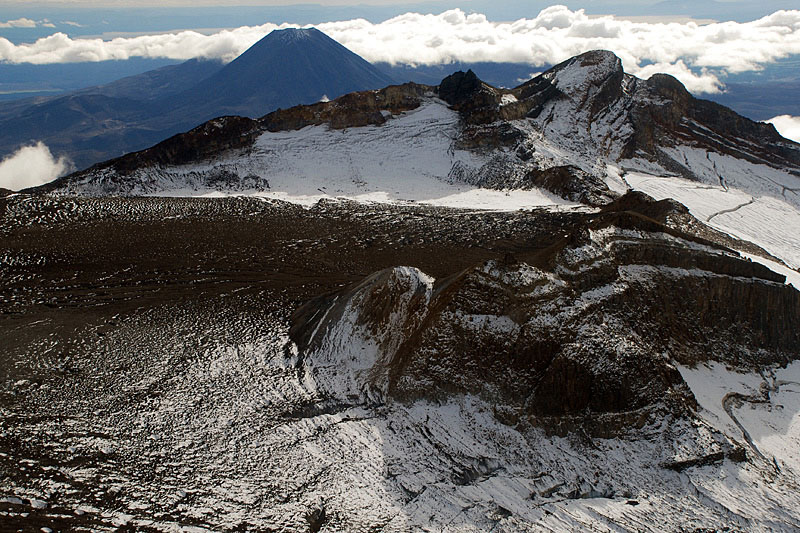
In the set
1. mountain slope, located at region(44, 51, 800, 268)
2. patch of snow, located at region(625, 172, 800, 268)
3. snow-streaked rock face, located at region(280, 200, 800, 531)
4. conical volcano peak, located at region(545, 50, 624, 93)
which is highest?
conical volcano peak, located at region(545, 50, 624, 93)

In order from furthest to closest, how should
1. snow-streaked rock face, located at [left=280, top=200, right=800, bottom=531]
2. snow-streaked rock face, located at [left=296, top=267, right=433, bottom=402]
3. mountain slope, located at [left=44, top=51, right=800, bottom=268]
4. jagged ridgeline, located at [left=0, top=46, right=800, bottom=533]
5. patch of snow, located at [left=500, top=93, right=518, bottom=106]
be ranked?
patch of snow, located at [left=500, top=93, right=518, bottom=106] < mountain slope, located at [left=44, top=51, right=800, bottom=268] < snow-streaked rock face, located at [left=296, top=267, right=433, bottom=402] < snow-streaked rock face, located at [left=280, top=200, right=800, bottom=531] < jagged ridgeline, located at [left=0, top=46, right=800, bottom=533]

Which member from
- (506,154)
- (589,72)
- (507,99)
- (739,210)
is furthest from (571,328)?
(589,72)

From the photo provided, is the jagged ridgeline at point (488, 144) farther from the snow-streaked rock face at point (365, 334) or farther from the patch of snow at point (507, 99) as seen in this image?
the snow-streaked rock face at point (365, 334)

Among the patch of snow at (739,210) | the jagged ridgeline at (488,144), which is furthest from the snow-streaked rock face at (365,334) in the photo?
the patch of snow at (739,210)

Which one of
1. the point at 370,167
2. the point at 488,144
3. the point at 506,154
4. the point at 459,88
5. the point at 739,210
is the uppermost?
the point at 459,88


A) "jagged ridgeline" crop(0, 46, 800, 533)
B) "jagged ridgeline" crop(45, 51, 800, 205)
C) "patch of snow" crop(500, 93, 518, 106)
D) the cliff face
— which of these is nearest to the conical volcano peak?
"jagged ridgeline" crop(45, 51, 800, 205)

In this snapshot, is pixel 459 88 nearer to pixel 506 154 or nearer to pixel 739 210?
pixel 506 154

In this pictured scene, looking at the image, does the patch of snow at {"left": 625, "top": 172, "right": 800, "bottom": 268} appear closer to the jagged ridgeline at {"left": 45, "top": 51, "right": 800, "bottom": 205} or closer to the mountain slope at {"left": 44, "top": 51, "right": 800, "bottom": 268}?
the mountain slope at {"left": 44, "top": 51, "right": 800, "bottom": 268}

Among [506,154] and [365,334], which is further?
[506,154]
